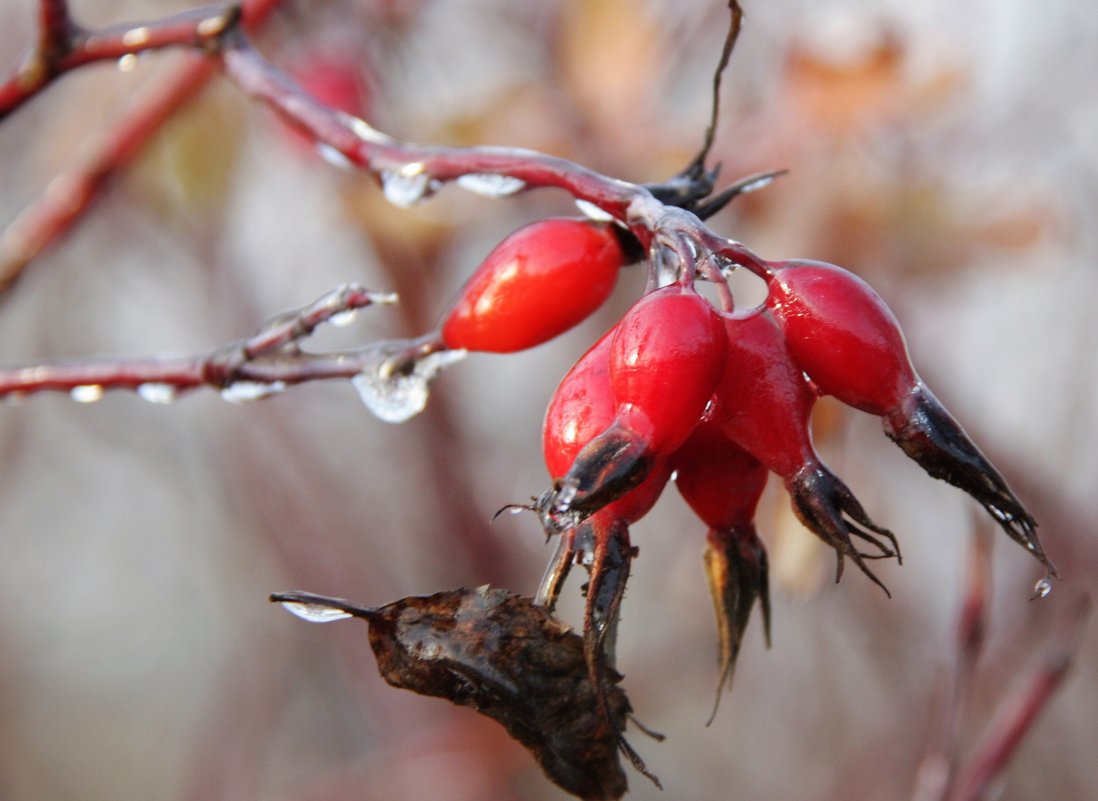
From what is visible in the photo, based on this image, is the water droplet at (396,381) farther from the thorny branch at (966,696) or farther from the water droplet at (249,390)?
the thorny branch at (966,696)

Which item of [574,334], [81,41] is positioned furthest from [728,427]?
[574,334]

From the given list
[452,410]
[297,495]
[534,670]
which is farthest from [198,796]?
[534,670]

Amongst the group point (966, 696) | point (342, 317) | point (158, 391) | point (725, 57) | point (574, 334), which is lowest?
point (574, 334)

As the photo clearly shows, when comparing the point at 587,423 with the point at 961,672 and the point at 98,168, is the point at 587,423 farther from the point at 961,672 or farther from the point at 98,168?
the point at 98,168

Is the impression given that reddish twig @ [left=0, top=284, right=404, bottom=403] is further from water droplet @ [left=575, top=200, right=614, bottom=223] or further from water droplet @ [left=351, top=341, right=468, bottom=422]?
water droplet @ [left=575, top=200, right=614, bottom=223]

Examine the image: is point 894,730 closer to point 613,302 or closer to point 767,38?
point 613,302

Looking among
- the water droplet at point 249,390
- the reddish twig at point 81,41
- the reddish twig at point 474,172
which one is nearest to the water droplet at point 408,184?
the reddish twig at point 474,172
